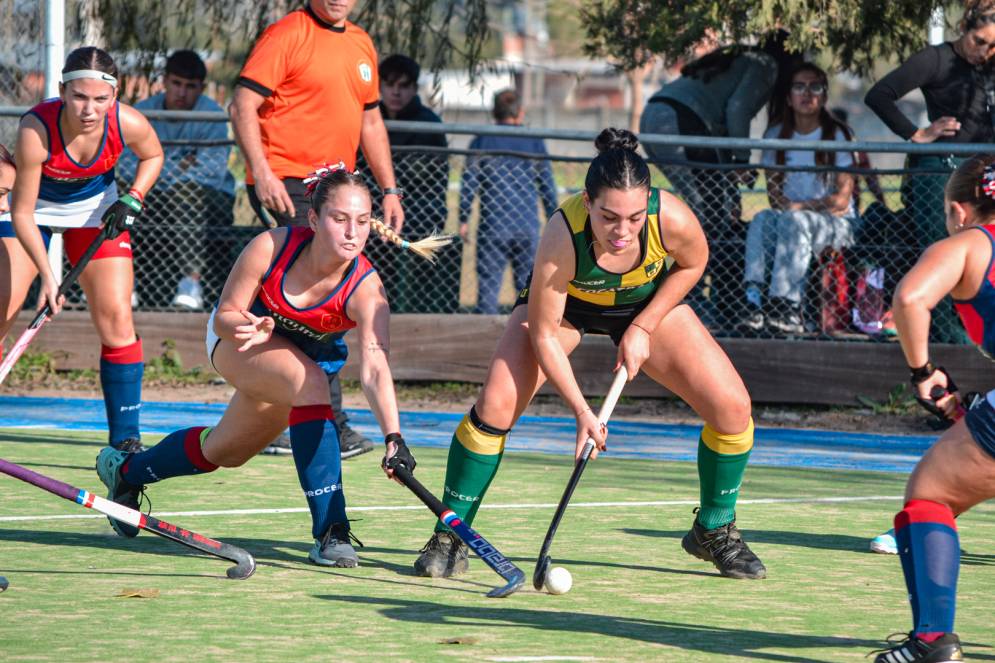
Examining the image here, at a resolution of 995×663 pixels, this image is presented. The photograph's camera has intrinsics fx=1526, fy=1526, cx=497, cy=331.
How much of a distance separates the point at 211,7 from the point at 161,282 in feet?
8.86

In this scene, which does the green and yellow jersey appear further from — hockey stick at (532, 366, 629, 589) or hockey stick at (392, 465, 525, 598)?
hockey stick at (392, 465, 525, 598)

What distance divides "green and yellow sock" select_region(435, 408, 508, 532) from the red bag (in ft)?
14.2

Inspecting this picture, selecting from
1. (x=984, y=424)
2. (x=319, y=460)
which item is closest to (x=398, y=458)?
(x=319, y=460)

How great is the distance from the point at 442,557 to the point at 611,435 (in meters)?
3.70

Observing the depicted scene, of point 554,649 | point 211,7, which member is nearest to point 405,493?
point 554,649

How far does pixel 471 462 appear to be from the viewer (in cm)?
529

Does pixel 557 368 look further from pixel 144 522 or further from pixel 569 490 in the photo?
pixel 144 522

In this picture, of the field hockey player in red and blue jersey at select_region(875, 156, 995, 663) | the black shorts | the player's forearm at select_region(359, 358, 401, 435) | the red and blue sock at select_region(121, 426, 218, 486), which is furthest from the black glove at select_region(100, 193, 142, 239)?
the field hockey player in red and blue jersey at select_region(875, 156, 995, 663)

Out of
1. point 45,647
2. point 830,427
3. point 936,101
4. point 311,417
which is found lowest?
point 830,427

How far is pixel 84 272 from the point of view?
6746mm

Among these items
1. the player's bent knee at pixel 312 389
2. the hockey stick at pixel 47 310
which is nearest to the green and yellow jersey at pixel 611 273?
the player's bent knee at pixel 312 389

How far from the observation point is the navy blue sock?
5.23 metres

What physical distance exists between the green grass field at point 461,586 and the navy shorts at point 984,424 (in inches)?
26.1

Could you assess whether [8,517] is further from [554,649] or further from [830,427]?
[830,427]
